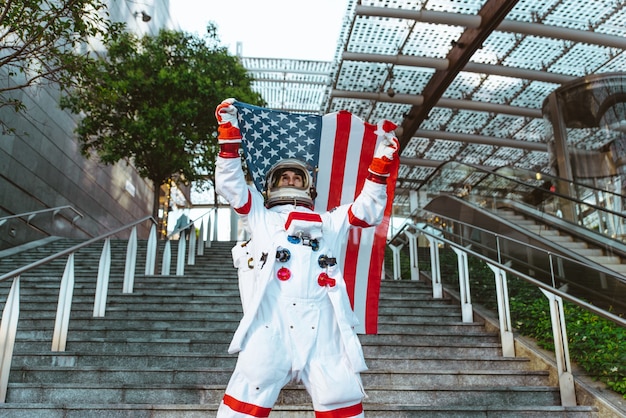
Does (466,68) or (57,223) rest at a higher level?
(466,68)

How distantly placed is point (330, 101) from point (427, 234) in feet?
A: 27.0

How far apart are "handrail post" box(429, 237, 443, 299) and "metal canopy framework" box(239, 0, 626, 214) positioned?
5.36 metres

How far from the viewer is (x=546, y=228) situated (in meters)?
8.80

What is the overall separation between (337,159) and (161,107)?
778 cm

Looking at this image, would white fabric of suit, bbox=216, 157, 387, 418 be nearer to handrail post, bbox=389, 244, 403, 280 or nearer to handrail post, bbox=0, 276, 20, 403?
handrail post, bbox=0, 276, 20, 403

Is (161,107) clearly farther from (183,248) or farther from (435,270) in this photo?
(435,270)

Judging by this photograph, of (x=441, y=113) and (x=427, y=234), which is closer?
(x=427, y=234)

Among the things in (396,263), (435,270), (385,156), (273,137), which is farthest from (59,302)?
(396,263)

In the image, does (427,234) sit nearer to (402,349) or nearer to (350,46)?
(402,349)

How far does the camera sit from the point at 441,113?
15.1m

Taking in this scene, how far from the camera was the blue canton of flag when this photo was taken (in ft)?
10.9

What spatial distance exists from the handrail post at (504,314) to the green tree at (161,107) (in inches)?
274

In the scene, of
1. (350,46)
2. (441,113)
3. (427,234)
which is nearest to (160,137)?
(350,46)

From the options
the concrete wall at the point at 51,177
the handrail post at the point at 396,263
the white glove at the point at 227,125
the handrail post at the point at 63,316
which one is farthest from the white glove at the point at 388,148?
the concrete wall at the point at 51,177
